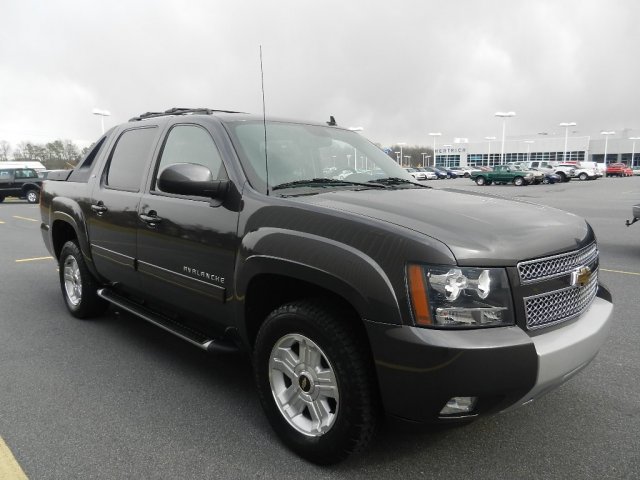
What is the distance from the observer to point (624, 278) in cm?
667

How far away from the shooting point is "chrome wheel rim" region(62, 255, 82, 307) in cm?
501

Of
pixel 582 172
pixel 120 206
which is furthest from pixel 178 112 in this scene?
pixel 582 172

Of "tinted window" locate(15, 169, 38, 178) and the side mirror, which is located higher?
the side mirror

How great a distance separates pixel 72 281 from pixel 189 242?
Answer: 8.41 feet

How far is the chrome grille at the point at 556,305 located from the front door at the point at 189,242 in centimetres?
161

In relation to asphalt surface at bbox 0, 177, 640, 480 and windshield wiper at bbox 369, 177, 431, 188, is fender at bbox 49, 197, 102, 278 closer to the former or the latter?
asphalt surface at bbox 0, 177, 640, 480

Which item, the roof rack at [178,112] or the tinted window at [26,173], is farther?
the tinted window at [26,173]

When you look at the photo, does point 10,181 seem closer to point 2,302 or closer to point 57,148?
point 2,302

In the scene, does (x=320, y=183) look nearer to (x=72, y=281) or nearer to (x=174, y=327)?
(x=174, y=327)

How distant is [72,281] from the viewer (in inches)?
204

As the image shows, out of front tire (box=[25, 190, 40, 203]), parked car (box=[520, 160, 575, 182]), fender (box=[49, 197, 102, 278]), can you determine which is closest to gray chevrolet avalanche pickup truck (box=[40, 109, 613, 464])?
fender (box=[49, 197, 102, 278])

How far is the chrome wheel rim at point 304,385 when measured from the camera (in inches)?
101

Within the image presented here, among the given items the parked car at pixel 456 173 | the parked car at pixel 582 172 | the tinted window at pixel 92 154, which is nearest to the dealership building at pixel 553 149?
the parked car at pixel 456 173

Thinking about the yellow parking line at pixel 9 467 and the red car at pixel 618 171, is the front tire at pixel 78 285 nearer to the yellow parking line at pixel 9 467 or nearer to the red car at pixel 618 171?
the yellow parking line at pixel 9 467
